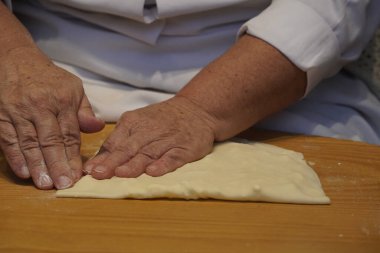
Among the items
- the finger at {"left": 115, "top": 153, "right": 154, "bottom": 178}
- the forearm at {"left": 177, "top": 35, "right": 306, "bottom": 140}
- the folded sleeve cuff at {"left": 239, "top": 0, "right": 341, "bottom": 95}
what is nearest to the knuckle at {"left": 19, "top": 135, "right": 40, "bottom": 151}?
the finger at {"left": 115, "top": 153, "right": 154, "bottom": 178}

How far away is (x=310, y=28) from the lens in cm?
92

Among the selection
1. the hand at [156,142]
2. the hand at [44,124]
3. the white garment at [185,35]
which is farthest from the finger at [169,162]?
the white garment at [185,35]

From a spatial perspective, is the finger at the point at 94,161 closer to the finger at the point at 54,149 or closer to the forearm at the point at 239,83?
the finger at the point at 54,149

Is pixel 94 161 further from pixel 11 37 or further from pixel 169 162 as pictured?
pixel 11 37

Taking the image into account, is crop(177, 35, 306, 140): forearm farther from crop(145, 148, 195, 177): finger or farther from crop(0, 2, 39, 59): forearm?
crop(0, 2, 39, 59): forearm

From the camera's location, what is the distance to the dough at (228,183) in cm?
73

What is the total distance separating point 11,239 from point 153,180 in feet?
0.69

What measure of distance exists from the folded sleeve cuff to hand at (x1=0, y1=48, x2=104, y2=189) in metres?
0.31

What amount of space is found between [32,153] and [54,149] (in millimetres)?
33

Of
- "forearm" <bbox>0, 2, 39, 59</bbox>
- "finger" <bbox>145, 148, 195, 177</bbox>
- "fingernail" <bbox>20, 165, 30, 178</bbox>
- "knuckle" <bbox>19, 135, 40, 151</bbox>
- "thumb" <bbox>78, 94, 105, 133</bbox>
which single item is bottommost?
"fingernail" <bbox>20, 165, 30, 178</bbox>

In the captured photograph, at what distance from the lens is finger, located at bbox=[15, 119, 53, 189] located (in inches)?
29.8

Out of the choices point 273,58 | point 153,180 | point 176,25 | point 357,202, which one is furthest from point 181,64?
point 357,202

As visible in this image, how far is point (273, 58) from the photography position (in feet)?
2.96

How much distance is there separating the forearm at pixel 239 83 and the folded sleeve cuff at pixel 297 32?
14mm
